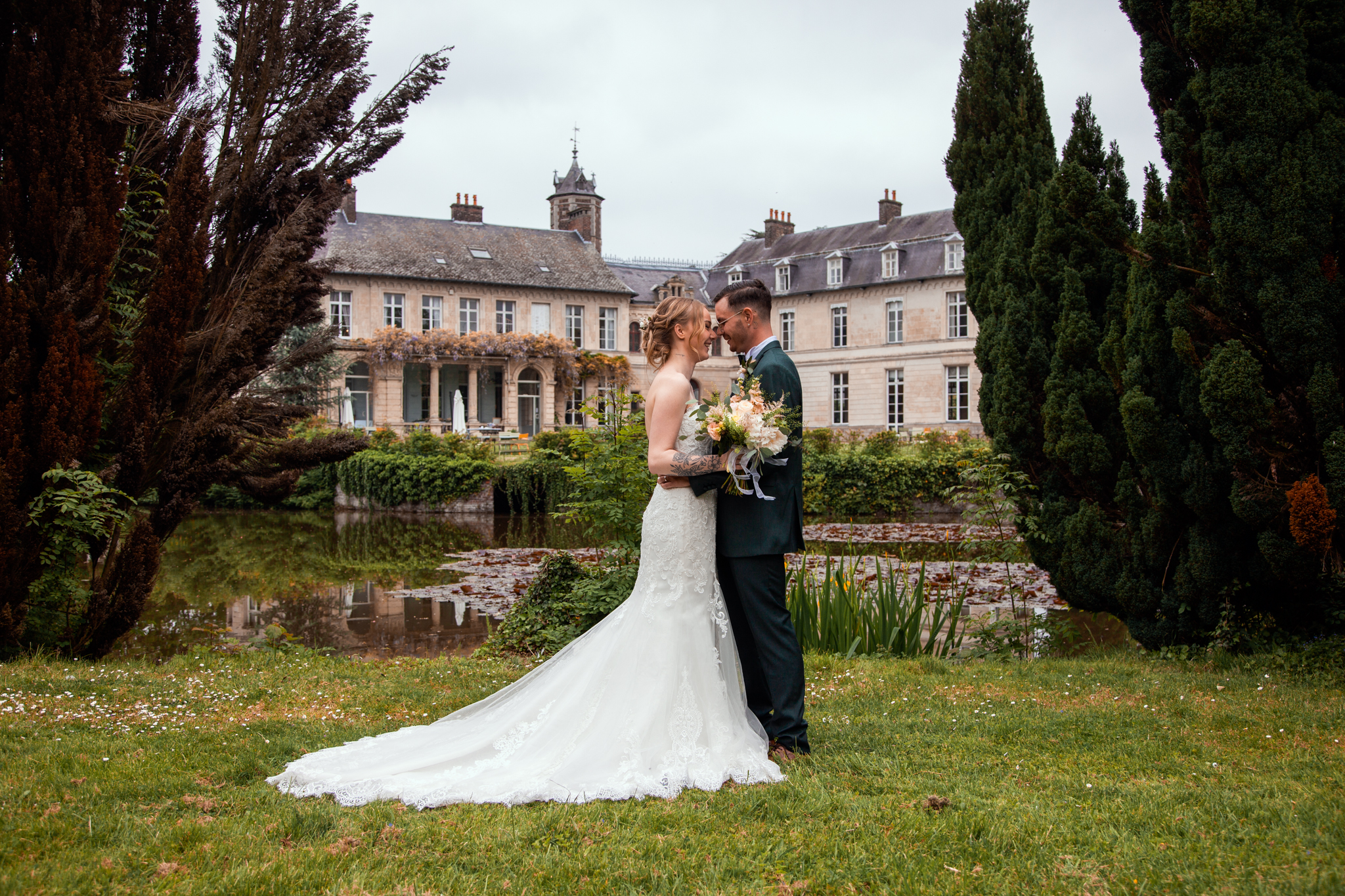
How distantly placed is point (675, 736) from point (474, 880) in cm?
120

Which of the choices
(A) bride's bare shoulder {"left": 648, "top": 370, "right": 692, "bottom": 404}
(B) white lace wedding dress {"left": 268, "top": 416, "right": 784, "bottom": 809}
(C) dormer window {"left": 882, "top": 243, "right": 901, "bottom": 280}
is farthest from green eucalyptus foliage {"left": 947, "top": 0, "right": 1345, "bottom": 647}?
(C) dormer window {"left": 882, "top": 243, "right": 901, "bottom": 280}

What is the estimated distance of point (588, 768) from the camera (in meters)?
3.43

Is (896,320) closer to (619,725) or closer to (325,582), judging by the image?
(325,582)

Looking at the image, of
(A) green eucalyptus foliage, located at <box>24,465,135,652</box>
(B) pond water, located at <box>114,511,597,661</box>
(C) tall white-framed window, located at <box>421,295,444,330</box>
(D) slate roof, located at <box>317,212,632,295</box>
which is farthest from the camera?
(C) tall white-framed window, located at <box>421,295,444,330</box>

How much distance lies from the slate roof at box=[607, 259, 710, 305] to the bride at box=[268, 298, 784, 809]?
36323 mm

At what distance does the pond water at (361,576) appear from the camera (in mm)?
8219

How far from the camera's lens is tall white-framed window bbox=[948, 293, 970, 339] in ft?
114

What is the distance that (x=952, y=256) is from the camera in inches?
1331

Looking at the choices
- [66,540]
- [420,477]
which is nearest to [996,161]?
[66,540]

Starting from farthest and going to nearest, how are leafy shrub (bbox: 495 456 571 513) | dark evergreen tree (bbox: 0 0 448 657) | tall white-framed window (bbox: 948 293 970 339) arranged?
1. tall white-framed window (bbox: 948 293 970 339)
2. leafy shrub (bbox: 495 456 571 513)
3. dark evergreen tree (bbox: 0 0 448 657)

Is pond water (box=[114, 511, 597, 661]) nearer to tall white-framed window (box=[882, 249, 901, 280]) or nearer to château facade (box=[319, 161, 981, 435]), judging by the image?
château facade (box=[319, 161, 981, 435])

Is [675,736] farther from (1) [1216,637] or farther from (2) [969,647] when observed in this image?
(2) [969,647]

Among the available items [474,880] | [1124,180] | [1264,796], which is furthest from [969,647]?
[474,880]

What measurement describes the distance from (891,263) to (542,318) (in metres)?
14.0
